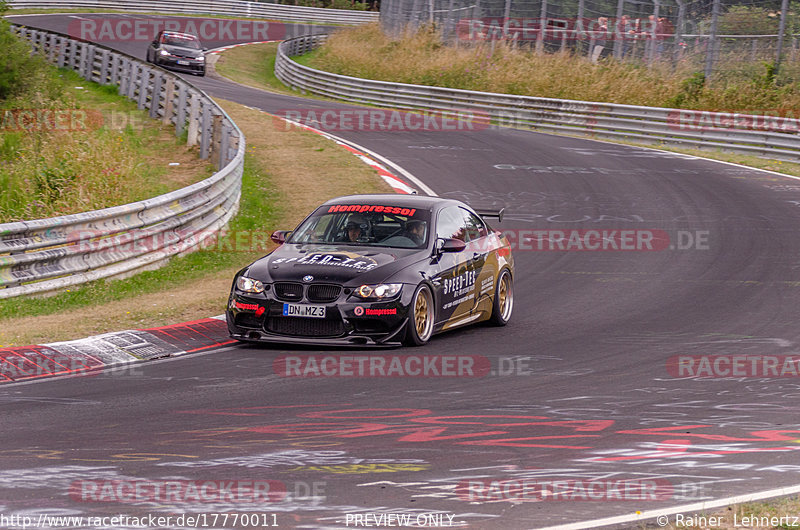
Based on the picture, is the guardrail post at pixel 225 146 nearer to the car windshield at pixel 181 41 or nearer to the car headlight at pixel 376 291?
the car headlight at pixel 376 291

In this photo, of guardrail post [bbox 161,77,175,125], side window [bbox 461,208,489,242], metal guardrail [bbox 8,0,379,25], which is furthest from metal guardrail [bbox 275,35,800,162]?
metal guardrail [bbox 8,0,379,25]

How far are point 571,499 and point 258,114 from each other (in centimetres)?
2571

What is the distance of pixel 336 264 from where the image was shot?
1039cm

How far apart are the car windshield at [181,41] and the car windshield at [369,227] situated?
33.0 meters

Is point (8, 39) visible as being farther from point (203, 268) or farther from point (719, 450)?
point (719, 450)

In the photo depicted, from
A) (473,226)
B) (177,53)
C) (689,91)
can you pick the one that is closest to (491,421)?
(473,226)

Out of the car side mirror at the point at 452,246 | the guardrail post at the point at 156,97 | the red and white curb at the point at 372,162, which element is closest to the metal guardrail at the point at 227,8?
the red and white curb at the point at 372,162

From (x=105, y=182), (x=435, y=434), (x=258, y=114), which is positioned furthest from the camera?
(x=258, y=114)

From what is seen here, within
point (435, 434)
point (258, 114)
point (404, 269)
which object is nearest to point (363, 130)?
point (258, 114)

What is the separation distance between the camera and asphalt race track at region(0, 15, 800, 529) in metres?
5.58

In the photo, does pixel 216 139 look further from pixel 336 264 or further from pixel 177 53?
pixel 177 53

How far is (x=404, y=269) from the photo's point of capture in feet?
34.1

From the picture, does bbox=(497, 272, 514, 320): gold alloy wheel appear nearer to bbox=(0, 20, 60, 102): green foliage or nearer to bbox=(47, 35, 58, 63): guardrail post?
bbox=(0, 20, 60, 102): green foliage

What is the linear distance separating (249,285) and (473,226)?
118 inches
